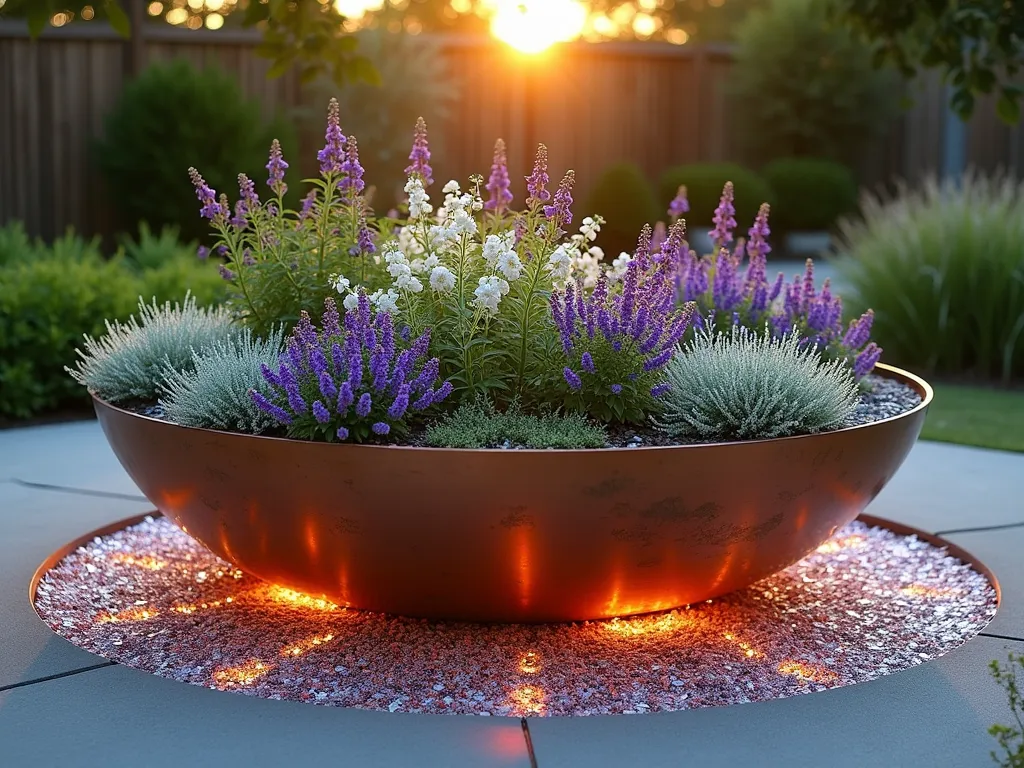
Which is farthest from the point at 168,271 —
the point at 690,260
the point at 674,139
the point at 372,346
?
the point at 674,139

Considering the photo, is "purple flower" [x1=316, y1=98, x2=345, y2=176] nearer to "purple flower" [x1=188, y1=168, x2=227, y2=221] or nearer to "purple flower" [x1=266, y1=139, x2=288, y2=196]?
"purple flower" [x1=266, y1=139, x2=288, y2=196]

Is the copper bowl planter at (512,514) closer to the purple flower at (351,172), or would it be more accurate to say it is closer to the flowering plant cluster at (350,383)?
the flowering plant cluster at (350,383)

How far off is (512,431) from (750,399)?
597mm

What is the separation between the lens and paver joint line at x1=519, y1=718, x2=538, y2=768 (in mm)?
2262

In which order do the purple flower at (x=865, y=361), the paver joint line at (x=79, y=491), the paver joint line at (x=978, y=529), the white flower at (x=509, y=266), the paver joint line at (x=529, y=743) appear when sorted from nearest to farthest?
the paver joint line at (x=529, y=743) → the white flower at (x=509, y=266) → the purple flower at (x=865, y=361) → the paver joint line at (x=978, y=529) → the paver joint line at (x=79, y=491)

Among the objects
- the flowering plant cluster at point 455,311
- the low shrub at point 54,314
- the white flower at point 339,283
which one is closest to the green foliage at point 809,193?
the low shrub at point 54,314

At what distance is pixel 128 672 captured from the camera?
2684 mm

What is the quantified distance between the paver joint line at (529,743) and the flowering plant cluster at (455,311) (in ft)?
2.39

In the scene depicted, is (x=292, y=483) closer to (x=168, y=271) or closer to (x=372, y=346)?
(x=372, y=346)

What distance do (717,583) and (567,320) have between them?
75 centimetres

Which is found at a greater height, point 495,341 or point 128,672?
point 495,341

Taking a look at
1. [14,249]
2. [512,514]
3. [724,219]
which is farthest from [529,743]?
[14,249]

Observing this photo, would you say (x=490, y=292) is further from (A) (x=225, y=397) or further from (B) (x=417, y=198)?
(A) (x=225, y=397)

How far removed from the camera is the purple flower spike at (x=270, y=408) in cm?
277
